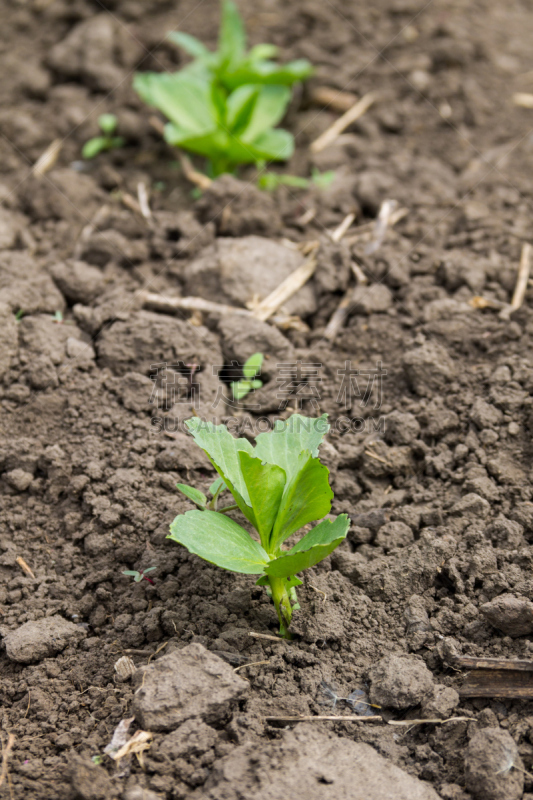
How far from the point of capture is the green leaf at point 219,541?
1.79 m

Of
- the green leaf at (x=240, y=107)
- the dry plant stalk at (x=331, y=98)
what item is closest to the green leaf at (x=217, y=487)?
the green leaf at (x=240, y=107)

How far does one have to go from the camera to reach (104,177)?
377 cm

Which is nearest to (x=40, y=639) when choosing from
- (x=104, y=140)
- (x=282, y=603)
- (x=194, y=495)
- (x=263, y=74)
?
(x=194, y=495)

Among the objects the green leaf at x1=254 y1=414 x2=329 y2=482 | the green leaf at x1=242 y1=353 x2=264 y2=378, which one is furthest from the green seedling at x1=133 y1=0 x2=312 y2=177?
the green leaf at x1=254 y1=414 x2=329 y2=482

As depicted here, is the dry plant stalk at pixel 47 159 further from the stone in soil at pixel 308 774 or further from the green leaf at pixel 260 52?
the stone in soil at pixel 308 774

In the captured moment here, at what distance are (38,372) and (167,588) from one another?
1.11 meters

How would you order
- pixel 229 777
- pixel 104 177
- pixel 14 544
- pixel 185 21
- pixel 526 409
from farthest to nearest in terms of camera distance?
pixel 185 21 → pixel 104 177 → pixel 526 409 → pixel 14 544 → pixel 229 777

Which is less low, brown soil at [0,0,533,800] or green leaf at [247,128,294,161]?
green leaf at [247,128,294,161]

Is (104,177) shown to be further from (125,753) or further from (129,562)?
(125,753)

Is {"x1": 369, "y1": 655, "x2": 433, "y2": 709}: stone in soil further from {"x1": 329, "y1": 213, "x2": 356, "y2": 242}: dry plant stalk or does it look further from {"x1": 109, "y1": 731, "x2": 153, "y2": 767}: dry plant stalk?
{"x1": 329, "y1": 213, "x2": 356, "y2": 242}: dry plant stalk

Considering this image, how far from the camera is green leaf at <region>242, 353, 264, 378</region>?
2.73 meters

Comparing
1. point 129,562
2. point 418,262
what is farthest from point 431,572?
point 418,262

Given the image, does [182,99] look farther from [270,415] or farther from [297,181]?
[270,415]

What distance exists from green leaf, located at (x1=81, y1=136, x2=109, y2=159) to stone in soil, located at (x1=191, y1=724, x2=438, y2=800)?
11.4 ft
